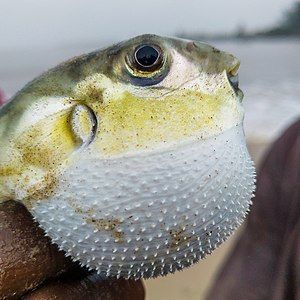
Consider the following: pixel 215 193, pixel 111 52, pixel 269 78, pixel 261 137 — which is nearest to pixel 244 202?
pixel 215 193

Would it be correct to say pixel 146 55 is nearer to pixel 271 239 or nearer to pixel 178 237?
pixel 178 237

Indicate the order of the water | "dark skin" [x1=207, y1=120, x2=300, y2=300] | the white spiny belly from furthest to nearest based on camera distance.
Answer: the water < "dark skin" [x1=207, y1=120, x2=300, y2=300] < the white spiny belly

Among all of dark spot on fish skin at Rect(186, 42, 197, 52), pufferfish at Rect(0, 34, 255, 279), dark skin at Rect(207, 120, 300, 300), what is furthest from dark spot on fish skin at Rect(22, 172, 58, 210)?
dark skin at Rect(207, 120, 300, 300)

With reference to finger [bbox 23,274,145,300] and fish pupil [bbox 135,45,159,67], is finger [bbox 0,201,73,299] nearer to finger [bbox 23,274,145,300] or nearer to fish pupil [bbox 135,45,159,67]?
finger [bbox 23,274,145,300]

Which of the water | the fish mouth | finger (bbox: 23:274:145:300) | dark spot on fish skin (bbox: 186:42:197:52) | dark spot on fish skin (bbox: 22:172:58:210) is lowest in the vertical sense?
finger (bbox: 23:274:145:300)

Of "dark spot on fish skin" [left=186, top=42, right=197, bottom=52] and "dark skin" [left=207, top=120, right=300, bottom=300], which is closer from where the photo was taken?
"dark spot on fish skin" [left=186, top=42, right=197, bottom=52]

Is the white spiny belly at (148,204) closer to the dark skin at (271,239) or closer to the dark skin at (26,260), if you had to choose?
the dark skin at (26,260)

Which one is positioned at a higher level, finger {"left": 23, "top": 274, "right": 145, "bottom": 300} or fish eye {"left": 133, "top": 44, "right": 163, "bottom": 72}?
fish eye {"left": 133, "top": 44, "right": 163, "bottom": 72}

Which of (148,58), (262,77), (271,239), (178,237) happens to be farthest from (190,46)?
(262,77)

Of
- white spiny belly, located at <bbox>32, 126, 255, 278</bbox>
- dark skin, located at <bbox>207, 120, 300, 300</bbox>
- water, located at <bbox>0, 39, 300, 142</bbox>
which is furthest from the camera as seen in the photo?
water, located at <bbox>0, 39, 300, 142</bbox>
